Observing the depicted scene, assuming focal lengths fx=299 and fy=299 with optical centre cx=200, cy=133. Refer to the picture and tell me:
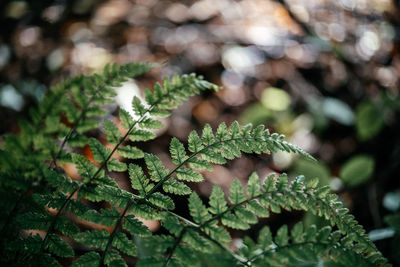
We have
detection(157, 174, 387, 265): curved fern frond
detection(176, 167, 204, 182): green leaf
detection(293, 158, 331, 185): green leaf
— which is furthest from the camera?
detection(293, 158, 331, 185): green leaf

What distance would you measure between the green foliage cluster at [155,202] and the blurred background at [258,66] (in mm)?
888

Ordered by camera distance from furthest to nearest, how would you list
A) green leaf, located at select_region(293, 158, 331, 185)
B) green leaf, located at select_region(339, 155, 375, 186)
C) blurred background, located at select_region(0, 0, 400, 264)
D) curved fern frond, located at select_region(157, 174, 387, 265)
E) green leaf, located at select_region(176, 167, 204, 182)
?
blurred background, located at select_region(0, 0, 400, 264), green leaf, located at select_region(339, 155, 375, 186), green leaf, located at select_region(293, 158, 331, 185), green leaf, located at select_region(176, 167, 204, 182), curved fern frond, located at select_region(157, 174, 387, 265)

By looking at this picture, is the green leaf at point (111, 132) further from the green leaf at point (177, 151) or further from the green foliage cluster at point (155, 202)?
the green leaf at point (177, 151)

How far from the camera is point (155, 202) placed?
34.2 inches

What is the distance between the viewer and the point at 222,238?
78cm

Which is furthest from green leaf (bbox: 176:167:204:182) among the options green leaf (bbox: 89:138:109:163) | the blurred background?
the blurred background

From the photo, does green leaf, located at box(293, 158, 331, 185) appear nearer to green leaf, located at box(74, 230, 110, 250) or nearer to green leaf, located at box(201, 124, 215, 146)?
green leaf, located at box(201, 124, 215, 146)

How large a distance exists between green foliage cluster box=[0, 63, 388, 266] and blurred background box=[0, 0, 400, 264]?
2.91 ft

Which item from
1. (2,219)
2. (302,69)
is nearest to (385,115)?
(302,69)

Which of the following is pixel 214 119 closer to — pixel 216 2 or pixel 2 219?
pixel 216 2

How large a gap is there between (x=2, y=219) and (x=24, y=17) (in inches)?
88.0

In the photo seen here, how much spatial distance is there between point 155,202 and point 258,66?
1.93 metres

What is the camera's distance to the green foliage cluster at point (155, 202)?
2.52 ft

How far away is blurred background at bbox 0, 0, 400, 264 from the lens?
77.4 inches
